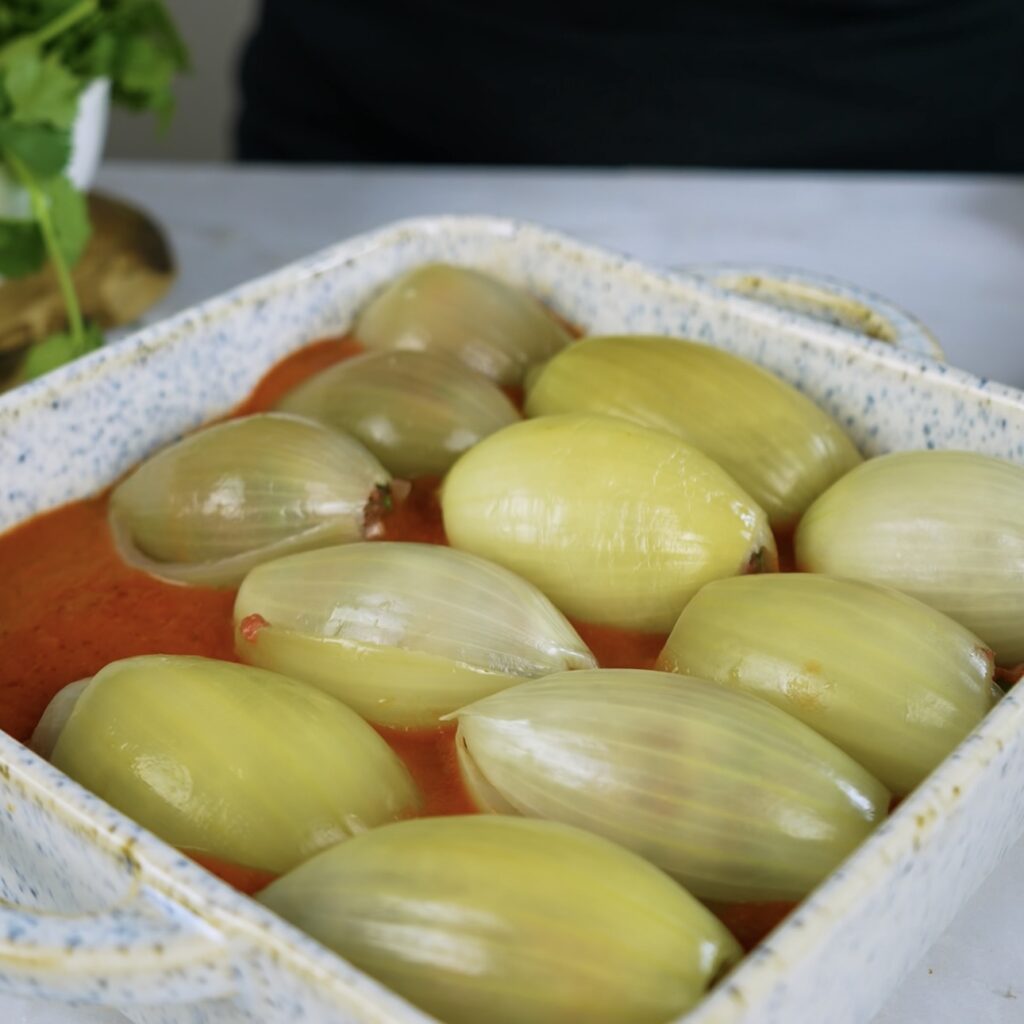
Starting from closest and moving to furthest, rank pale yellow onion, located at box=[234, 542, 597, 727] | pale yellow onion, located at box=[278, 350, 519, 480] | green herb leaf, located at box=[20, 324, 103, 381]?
pale yellow onion, located at box=[234, 542, 597, 727] < pale yellow onion, located at box=[278, 350, 519, 480] < green herb leaf, located at box=[20, 324, 103, 381]

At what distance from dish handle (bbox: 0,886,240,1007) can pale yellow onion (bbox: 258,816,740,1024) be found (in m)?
0.03

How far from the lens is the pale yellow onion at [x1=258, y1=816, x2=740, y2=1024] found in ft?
0.95

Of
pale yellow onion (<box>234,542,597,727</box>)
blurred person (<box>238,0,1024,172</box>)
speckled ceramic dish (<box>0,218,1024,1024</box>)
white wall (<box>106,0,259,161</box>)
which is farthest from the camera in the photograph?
white wall (<box>106,0,259,161</box>)

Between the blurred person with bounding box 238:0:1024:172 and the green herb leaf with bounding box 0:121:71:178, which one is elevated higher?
the blurred person with bounding box 238:0:1024:172

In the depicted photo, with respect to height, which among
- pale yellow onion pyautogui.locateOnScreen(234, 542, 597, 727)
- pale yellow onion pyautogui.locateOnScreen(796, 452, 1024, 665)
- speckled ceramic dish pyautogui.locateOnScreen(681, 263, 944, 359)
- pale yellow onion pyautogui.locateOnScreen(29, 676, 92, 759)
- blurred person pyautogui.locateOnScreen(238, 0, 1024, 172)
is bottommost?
pale yellow onion pyautogui.locateOnScreen(29, 676, 92, 759)

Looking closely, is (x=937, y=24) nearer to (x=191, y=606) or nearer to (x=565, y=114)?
(x=565, y=114)

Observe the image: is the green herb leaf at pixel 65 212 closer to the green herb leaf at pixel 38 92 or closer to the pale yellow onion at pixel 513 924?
the green herb leaf at pixel 38 92

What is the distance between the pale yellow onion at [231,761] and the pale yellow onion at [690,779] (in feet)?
0.11

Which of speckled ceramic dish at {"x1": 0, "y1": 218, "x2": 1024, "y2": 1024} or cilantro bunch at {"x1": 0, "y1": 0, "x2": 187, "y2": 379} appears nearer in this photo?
speckled ceramic dish at {"x1": 0, "y1": 218, "x2": 1024, "y2": 1024}

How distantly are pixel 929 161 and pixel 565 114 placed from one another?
0.88ft

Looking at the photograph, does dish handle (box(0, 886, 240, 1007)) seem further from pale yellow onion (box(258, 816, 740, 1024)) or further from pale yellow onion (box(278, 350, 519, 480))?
pale yellow onion (box(278, 350, 519, 480))

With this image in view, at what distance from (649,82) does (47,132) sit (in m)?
0.42

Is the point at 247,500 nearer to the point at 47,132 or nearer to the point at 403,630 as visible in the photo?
the point at 403,630

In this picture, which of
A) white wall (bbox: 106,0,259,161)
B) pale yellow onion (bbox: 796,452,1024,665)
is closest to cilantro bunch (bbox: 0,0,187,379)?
pale yellow onion (bbox: 796,452,1024,665)
